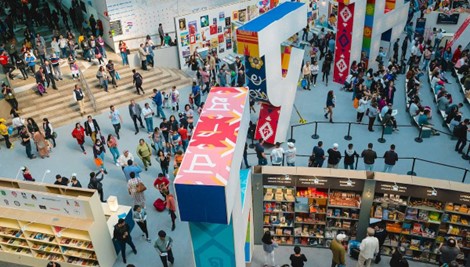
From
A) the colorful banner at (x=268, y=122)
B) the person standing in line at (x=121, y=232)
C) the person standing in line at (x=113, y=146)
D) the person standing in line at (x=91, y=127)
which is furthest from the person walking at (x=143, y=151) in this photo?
the colorful banner at (x=268, y=122)

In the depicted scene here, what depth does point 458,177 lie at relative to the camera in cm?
1382

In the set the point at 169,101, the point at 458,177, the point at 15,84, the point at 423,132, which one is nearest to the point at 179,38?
the point at 169,101

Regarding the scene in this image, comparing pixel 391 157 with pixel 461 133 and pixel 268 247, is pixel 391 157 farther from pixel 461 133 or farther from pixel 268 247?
pixel 268 247

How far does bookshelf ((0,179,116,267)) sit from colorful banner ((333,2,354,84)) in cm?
1316

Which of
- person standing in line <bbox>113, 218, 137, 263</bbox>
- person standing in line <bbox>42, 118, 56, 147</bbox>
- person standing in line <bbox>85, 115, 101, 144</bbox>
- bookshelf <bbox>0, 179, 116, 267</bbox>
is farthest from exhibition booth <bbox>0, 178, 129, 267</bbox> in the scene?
person standing in line <bbox>42, 118, 56, 147</bbox>

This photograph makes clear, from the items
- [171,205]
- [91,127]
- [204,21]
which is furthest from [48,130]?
[204,21]

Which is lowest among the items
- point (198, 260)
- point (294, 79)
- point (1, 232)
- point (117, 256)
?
point (117, 256)

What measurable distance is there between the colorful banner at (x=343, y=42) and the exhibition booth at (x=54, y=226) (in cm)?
1236

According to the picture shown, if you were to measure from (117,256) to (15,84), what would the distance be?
34.5 feet

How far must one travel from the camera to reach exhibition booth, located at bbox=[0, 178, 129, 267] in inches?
414

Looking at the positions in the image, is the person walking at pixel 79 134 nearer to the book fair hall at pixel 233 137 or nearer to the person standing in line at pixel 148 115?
the book fair hall at pixel 233 137

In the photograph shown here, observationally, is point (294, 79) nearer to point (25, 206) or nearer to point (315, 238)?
point (315, 238)

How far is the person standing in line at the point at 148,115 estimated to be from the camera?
15852mm

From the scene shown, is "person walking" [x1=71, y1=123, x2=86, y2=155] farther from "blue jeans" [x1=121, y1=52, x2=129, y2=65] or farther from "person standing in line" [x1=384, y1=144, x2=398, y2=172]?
"person standing in line" [x1=384, y1=144, x2=398, y2=172]
